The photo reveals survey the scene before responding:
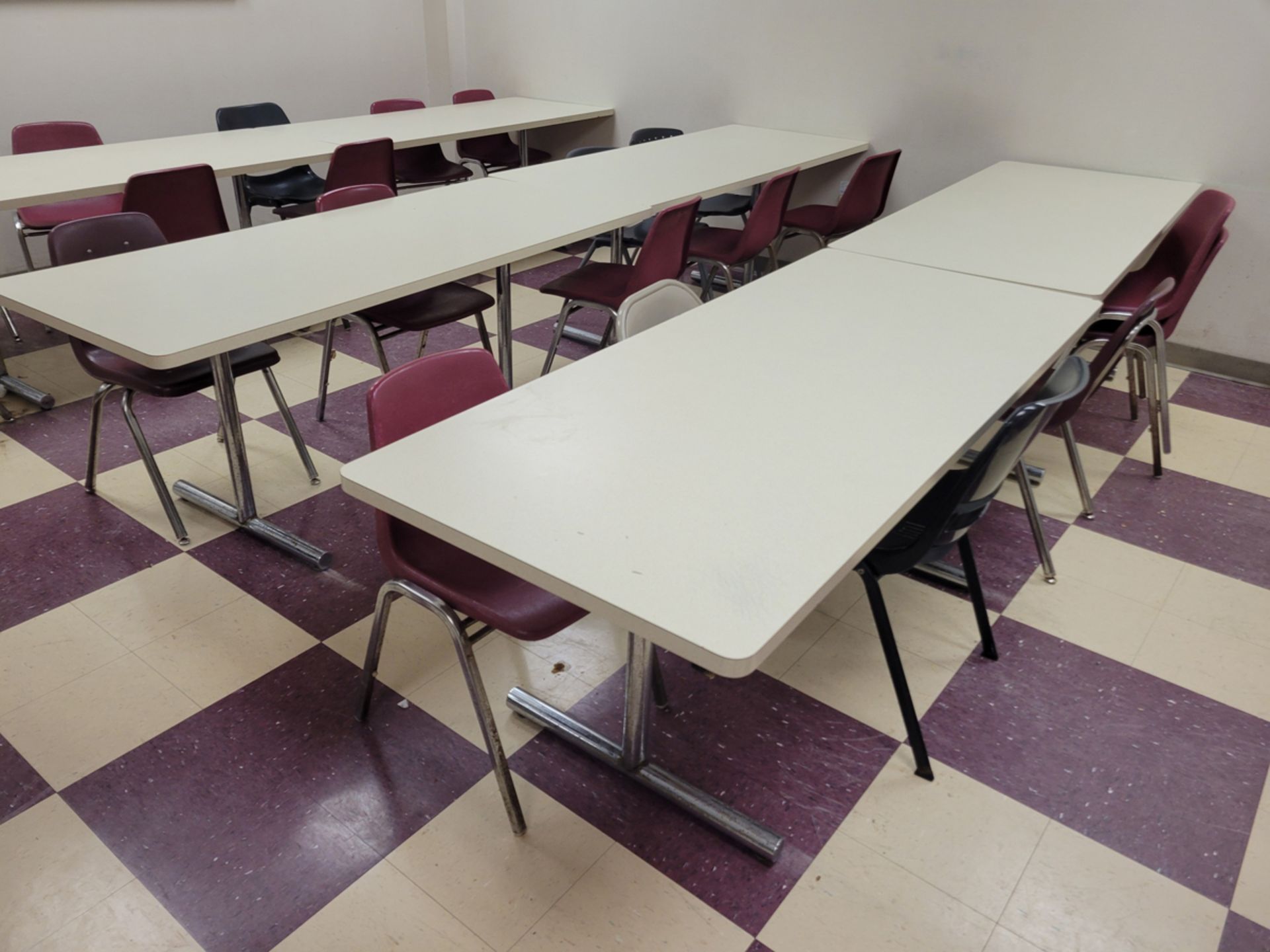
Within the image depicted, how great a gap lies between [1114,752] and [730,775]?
2.73 ft

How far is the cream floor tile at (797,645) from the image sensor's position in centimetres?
205

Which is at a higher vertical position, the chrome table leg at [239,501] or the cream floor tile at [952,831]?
the chrome table leg at [239,501]

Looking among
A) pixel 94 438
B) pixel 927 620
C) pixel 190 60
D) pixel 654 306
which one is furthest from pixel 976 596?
pixel 190 60

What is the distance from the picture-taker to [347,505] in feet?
8.62

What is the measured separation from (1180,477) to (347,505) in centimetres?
271

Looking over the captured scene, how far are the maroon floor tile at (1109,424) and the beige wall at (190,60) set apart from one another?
4.76 meters

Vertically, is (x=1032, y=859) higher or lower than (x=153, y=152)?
lower

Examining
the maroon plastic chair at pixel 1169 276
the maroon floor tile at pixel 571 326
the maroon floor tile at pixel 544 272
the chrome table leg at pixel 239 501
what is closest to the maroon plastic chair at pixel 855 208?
the maroon floor tile at pixel 571 326

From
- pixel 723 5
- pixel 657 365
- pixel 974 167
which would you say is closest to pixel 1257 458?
pixel 974 167

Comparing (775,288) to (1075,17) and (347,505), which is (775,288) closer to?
(347,505)

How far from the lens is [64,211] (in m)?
3.79

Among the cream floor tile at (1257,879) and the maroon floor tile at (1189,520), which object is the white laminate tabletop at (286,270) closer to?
the maroon floor tile at (1189,520)

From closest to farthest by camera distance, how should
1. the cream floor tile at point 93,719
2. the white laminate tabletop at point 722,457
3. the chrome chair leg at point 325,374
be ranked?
the white laminate tabletop at point 722,457
the cream floor tile at point 93,719
the chrome chair leg at point 325,374

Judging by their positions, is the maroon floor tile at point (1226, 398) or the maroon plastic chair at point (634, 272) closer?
the maroon plastic chair at point (634, 272)
